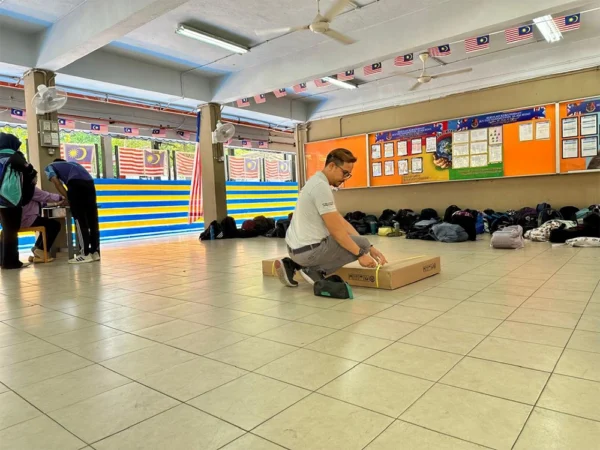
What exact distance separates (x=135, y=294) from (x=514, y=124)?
7.95 meters

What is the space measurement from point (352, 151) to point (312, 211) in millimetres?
7773

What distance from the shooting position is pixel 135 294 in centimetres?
392

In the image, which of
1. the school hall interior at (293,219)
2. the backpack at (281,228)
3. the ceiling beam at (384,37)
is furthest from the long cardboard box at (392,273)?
the backpack at (281,228)

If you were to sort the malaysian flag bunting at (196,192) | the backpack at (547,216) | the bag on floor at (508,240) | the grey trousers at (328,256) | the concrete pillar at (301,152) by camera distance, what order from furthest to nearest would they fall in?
→ the concrete pillar at (301,152) → the malaysian flag bunting at (196,192) → the backpack at (547,216) → the bag on floor at (508,240) → the grey trousers at (328,256)

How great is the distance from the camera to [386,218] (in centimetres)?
1009

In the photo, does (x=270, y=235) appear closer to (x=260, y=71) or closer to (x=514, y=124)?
(x=260, y=71)

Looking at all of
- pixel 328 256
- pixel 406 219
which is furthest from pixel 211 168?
pixel 328 256

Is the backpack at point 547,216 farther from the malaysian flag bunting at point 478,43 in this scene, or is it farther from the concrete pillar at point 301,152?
the concrete pillar at point 301,152

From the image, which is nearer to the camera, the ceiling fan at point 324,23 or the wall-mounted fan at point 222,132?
the ceiling fan at point 324,23

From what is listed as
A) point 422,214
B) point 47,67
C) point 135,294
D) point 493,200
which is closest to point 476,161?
point 493,200

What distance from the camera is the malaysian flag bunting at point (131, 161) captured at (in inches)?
463

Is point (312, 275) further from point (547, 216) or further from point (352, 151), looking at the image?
point (352, 151)

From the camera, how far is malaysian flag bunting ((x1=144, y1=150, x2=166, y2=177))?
40.4 feet

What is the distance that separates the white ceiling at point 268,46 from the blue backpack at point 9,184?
204cm
